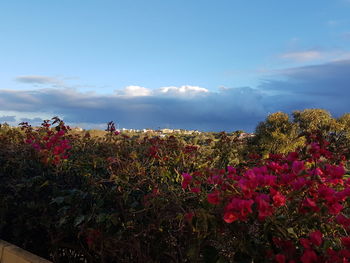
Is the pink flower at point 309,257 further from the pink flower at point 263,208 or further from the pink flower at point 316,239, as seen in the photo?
the pink flower at point 263,208

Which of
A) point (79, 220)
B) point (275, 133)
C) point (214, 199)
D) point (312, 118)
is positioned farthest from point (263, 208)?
point (312, 118)

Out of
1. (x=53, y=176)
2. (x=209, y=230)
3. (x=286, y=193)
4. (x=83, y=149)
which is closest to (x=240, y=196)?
(x=209, y=230)

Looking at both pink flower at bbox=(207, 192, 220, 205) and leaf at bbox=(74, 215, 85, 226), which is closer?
pink flower at bbox=(207, 192, 220, 205)

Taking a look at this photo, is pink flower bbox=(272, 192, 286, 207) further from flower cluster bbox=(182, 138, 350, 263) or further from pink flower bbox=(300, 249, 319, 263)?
pink flower bbox=(300, 249, 319, 263)

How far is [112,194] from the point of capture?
149 inches

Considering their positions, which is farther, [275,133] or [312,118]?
[312,118]

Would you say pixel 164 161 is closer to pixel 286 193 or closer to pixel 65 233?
pixel 65 233

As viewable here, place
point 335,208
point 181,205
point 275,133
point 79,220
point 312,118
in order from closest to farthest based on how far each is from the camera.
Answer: point 335,208
point 181,205
point 79,220
point 275,133
point 312,118

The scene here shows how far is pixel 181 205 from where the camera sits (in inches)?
124

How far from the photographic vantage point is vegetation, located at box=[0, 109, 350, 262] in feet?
8.22

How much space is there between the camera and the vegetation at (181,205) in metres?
2.51

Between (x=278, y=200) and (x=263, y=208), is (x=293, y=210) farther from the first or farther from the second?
(x=263, y=208)

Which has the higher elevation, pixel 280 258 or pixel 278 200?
pixel 278 200

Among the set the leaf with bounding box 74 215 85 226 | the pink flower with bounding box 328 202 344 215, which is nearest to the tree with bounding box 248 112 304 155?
the leaf with bounding box 74 215 85 226
